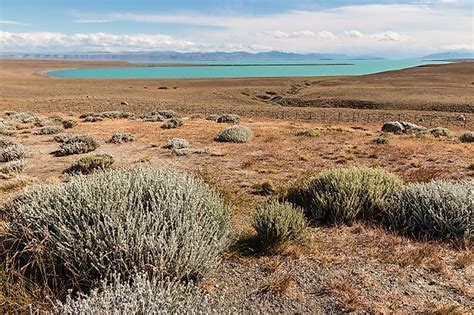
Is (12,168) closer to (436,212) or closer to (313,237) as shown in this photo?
(313,237)

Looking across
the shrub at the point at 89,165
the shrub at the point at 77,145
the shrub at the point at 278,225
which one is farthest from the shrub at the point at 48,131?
the shrub at the point at 278,225

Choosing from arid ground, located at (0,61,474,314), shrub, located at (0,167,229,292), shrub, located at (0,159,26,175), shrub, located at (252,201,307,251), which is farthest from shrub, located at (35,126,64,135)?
shrub, located at (252,201,307,251)

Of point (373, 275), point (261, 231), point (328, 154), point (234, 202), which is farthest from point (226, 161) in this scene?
point (373, 275)

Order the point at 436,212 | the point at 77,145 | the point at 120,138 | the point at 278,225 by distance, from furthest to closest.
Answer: the point at 120,138 < the point at 77,145 < the point at 436,212 < the point at 278,225

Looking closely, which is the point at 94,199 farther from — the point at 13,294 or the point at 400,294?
the point at 400,294

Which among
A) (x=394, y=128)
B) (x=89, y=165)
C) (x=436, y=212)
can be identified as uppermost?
(x=436, y=212)

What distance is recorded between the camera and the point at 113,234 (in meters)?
4.00

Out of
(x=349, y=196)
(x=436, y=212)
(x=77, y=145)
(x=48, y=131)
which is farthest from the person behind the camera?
(x=48, y=131)

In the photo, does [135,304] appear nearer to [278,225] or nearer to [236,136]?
[278,225]

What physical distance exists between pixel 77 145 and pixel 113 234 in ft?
A: 39.0

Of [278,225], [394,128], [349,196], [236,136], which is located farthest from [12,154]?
[394,128]

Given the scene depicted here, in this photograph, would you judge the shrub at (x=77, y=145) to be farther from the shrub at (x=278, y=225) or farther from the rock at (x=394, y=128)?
the rock at (x=394, y=128)

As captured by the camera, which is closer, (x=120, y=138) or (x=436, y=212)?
(x=436, y=212)

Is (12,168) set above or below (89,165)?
below
